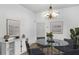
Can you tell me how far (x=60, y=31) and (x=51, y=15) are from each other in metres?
0.57

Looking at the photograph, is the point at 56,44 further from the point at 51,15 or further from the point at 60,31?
the point at 51,15

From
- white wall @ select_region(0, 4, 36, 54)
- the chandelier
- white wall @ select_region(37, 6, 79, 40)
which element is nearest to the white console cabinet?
white wall @ select_region(0, 4, 36, 54)

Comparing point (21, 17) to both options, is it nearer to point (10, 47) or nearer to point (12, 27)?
point (12, 27)

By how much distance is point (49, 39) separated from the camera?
3.15 meters

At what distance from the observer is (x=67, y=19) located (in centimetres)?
328

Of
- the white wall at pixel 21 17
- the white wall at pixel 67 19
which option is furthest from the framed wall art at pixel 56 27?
the white wall at pixel 21 17

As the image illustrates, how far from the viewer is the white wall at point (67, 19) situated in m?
3.13

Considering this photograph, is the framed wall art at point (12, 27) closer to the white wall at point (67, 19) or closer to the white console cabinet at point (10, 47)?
the white console cabinet at point (10, 47)

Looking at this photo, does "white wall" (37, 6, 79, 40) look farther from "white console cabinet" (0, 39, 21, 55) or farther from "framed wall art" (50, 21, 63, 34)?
"white console cabinet" (0, 39, 21, 55)

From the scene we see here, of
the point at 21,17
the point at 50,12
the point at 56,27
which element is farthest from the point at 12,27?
the point at 56,27

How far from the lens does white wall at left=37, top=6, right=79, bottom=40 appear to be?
3126mm

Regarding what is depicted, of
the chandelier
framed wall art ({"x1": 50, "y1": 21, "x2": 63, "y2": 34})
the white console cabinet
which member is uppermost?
the chandelier
